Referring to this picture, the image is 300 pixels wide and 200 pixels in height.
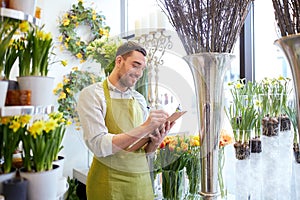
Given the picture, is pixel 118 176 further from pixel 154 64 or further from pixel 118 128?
pixel 154 64

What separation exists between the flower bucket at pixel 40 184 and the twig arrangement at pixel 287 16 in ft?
2.34

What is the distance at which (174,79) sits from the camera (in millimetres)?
1120

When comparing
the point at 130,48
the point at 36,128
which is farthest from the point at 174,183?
the point at 36,128

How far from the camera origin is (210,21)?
890 millimetres

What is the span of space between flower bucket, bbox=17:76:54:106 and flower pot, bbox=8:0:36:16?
0.17m

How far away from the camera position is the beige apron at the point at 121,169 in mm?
1097

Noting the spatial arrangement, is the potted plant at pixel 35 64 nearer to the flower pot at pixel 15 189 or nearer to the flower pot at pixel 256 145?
the flower pot at pixel 15 189

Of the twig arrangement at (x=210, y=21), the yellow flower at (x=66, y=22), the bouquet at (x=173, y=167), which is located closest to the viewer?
the twig arrangement at (x=210, y=21)

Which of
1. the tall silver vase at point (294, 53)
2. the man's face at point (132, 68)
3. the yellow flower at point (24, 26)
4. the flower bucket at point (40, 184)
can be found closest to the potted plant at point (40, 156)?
the flower bucket at point (40, 184)

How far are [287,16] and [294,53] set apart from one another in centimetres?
10

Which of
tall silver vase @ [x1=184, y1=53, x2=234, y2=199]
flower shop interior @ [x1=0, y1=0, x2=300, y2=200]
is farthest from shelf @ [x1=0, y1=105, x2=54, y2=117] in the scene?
tall silver vase @ [x1=184, y1=53, x2=234, y2=199]

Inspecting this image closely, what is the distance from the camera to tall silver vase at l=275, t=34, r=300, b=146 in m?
0.67

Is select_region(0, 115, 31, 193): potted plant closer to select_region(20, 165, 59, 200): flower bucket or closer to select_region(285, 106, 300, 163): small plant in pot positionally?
select_region(20, 165, 59, 200): flower bucket

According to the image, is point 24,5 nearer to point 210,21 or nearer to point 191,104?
point 210,21
